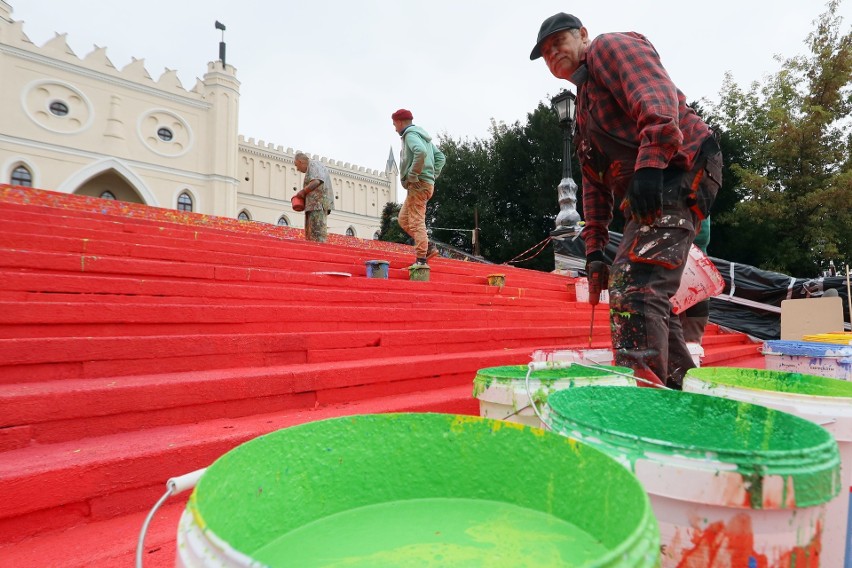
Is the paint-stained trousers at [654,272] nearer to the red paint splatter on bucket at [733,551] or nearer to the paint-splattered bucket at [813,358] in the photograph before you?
the paint-splattered bucket at [813,358]

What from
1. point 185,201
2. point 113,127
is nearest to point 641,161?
point 113,127

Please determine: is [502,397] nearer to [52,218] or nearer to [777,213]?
[52,218]

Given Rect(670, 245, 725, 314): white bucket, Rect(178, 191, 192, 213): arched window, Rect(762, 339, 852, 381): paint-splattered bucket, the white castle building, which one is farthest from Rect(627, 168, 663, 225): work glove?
Rect(178, 191, 192, 213): arched window

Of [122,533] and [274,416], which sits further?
[274,416]

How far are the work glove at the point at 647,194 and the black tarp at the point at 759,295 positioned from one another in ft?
22.8

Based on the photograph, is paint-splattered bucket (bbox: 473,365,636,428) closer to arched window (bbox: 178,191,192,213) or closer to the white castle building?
the white castle building

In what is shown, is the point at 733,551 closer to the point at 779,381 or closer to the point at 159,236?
the point at 779,381

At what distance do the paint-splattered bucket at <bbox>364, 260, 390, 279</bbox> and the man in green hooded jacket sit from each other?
534mm

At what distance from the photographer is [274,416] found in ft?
7.36

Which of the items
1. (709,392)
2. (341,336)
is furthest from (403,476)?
(341,336)

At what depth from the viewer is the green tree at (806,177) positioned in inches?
534

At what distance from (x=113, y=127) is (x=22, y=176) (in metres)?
4.79

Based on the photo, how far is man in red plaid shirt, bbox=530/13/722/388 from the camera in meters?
1.82

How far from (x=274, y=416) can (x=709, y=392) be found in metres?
1.94
